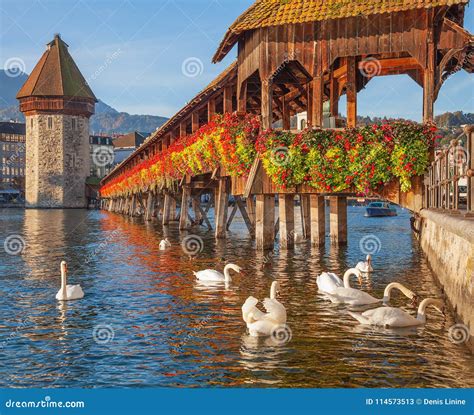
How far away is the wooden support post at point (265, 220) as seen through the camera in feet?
72.7

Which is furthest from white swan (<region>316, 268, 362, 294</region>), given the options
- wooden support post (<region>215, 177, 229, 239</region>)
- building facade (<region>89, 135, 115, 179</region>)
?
building facade (<region>89, 135, 115, 179</region>)

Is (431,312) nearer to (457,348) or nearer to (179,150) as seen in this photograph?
(457,348)

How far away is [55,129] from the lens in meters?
93.8

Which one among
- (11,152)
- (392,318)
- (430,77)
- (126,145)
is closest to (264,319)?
(392,318)

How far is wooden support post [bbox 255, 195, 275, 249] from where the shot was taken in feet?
72.7

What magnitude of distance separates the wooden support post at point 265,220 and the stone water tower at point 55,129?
74510 millimetres

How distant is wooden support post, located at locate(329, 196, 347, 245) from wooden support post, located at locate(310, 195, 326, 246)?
341mm

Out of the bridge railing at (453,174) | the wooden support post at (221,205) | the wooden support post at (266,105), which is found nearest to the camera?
the bridge railing at (453,174)

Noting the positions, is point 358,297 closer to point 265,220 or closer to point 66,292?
point 66,292

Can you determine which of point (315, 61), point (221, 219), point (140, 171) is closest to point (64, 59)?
point (140, 171)

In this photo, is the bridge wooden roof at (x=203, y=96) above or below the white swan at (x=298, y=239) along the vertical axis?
above

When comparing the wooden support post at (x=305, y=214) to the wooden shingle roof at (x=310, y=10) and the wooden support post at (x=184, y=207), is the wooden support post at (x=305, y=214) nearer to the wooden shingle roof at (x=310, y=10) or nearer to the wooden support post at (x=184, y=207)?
the wooden shingle roof at (x=310, y=10)

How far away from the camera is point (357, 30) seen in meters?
20.1

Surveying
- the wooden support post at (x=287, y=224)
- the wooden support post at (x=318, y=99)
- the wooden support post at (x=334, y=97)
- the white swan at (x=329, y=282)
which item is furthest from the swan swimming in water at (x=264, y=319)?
the wooden support post at (x=334, y=97)
